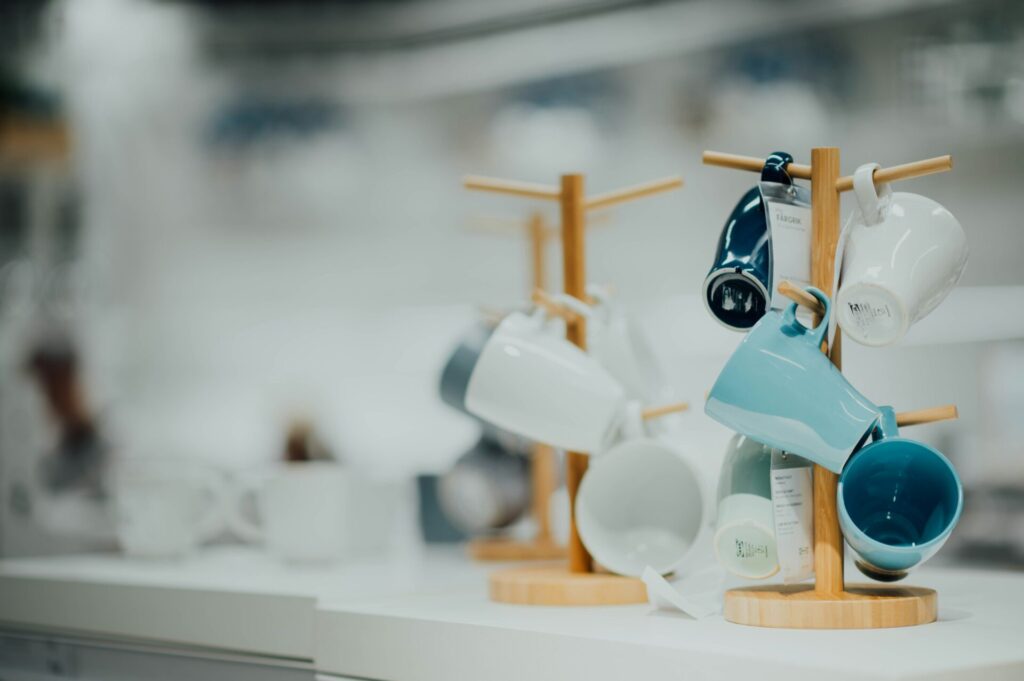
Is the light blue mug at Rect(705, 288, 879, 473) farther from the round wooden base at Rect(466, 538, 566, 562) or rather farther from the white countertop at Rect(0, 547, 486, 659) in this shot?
the round wooden base at Rect(466, 538, 566, 562)

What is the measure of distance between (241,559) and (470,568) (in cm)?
28

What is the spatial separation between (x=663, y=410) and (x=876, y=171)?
0.28 meters

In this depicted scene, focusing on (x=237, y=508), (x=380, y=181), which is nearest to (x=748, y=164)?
(x=237, y=508)

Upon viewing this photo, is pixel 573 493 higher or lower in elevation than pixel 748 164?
lower

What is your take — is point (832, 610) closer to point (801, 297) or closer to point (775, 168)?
point (801, 297)

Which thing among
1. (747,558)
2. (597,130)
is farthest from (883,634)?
(597,130)

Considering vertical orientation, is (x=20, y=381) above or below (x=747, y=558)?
above

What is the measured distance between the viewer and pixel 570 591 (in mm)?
Result: 947

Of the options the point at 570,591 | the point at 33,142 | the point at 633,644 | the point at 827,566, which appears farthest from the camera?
the point at 33,142

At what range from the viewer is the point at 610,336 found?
111 centimetres

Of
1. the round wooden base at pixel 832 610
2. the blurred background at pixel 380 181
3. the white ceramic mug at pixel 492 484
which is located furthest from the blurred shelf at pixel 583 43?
the round wooden base at pixel 832 610

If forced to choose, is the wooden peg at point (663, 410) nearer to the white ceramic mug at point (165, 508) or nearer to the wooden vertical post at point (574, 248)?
the wooden vertical post at point (574, 248)

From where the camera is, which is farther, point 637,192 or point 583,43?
point 583,43

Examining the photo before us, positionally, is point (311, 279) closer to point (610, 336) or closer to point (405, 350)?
point (405, 350)
